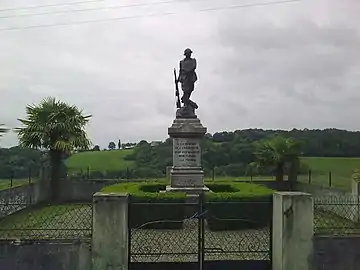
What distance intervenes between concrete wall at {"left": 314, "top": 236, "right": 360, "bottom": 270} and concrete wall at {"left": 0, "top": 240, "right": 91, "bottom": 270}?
139 inches

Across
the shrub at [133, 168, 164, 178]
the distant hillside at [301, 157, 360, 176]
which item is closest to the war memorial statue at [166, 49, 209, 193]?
the distant hillside at [301, 157, 360, 176]

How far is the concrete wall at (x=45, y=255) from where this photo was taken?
748 centimetres

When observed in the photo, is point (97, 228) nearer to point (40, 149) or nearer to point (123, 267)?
point (123, 267)

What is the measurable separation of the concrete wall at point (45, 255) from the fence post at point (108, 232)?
0.57ft

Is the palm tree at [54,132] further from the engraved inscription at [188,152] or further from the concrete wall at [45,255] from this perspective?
the concrete wall at [45,255]

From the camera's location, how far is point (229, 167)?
26922 millimetres

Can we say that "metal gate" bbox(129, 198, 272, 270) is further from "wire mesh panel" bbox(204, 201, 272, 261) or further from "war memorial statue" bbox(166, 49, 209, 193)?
"war memorial statue" bbox(166, 49, 209, 193)

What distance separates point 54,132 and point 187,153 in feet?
23.7

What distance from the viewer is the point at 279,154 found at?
23.3 m

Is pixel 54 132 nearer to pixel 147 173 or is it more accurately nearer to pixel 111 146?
pixel 147 173

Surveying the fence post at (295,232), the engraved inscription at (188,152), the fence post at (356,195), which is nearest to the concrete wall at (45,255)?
the fence post at (295,232)

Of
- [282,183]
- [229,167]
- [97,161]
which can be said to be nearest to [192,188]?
[282,183]

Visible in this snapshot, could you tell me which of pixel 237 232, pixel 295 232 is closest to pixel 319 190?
pixel 237 232

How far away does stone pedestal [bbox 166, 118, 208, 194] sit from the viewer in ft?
Answer: 56.3
